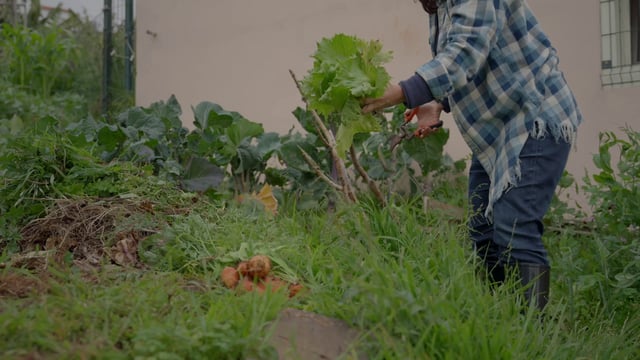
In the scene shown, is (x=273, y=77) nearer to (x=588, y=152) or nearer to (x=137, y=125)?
(x=137, y=125)

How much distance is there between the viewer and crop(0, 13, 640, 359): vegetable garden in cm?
188

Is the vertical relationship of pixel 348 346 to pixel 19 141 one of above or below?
below

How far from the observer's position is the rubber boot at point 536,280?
2594 millimetres

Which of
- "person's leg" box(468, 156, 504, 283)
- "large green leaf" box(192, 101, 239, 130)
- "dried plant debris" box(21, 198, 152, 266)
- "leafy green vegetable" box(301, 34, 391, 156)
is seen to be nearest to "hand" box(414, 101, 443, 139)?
"person's leg" box(468, 156, 504, 283)

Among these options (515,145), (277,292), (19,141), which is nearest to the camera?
(277,292)

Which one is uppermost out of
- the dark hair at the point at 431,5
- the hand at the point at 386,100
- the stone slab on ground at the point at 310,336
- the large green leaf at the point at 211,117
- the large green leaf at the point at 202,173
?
the dark hair at the point at 431,5

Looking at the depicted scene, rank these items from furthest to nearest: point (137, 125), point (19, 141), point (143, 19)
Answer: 1. point (143, 19)
2. point (137, 125)
3. point (19, 141)

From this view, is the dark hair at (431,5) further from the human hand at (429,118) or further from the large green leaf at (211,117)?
the large green leaf at (211,117)

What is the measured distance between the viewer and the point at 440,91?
2.46 meters

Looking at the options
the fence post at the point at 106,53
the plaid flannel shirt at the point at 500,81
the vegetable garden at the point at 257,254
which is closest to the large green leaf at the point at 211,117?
the vegetable garden at the point at 257,254

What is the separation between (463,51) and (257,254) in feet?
3.41

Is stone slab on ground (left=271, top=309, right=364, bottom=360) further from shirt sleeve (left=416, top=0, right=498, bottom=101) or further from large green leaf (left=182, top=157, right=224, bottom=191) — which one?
large green leaf (left=182, top=157, right=224, bottom=191)

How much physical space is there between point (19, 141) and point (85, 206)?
55 centimetres

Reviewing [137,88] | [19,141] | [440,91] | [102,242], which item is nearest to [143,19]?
[137,88]
